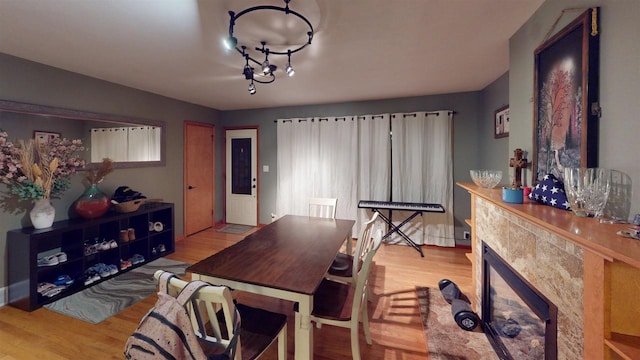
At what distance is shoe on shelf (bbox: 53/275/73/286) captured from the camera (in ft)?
8.36

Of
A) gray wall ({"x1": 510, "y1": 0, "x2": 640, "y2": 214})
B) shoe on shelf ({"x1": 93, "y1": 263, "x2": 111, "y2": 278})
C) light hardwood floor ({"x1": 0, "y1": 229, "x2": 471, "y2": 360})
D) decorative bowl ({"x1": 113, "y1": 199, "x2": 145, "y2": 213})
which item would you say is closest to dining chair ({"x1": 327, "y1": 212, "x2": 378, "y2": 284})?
light hardwood floor ({"x1": 0, "y1": 229, "x2": 471, "y2": 360})

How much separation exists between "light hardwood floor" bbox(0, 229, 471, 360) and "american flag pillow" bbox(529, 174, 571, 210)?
1.31 metres

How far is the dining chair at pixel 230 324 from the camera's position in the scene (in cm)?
98

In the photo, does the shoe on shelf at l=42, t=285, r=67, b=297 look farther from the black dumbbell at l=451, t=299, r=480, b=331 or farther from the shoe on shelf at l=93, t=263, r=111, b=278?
the black dumbbell at l=451, t=299, r=480, b=331

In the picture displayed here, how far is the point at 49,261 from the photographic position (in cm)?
250

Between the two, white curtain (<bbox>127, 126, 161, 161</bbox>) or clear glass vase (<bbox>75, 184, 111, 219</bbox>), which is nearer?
clear glass vase (<bbox>75, 184, 111, 219</bbox>)

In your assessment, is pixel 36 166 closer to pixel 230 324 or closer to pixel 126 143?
pixel 126 143

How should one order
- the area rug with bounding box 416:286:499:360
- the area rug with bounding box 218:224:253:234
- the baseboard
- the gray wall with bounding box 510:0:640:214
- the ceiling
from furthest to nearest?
the area rug with bounding box 218:224:253:234 → the baseboard → the area rug with bounding box 416:286:499:360 → the ceiling → the gray wall with bounding box 510:0:640:214

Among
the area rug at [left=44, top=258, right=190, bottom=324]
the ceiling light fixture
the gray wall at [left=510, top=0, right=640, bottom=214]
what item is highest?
the ceiling light fixture

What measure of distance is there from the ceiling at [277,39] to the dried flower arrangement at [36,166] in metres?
0.87

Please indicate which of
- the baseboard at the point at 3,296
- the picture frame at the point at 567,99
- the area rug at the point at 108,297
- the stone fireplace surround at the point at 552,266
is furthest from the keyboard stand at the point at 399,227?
the baseboard at the point at 3,296

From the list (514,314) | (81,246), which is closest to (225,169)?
(81,246)

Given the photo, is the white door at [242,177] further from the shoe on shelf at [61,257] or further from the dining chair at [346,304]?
the dining chair at [346,304]

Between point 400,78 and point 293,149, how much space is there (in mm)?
2231
